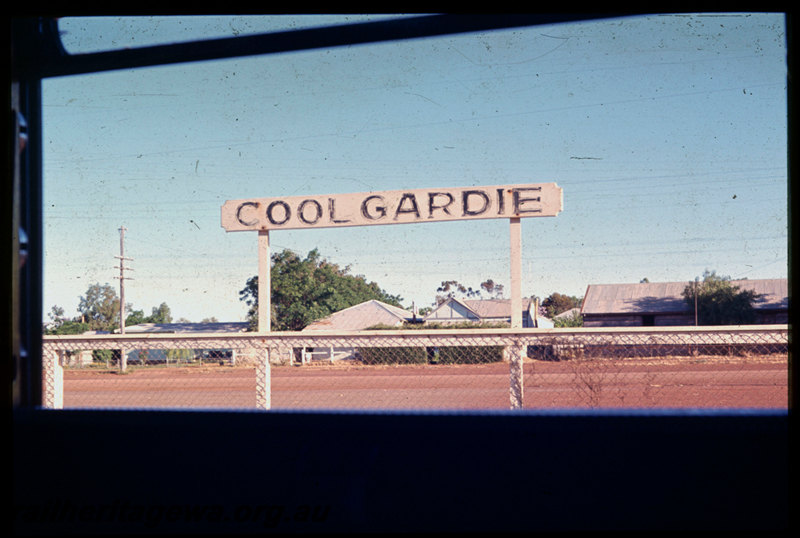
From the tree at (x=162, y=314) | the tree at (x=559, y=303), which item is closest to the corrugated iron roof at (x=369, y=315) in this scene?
the tree at (x=162, y=314)

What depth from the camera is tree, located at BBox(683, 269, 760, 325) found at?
15.3 m

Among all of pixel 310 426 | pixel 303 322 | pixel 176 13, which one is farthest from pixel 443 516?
pixel 303 322

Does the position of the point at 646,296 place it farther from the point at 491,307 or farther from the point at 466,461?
the point at 466,461

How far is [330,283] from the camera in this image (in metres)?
18.9

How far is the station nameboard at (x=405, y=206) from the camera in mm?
3934

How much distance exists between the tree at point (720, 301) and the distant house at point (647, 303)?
62 cm

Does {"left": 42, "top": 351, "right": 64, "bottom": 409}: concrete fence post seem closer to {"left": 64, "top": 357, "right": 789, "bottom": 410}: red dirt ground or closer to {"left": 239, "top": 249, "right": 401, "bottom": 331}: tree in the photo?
{"left": 64, "top": 357, "right": 789, "bottom": 410}: red dirt ground

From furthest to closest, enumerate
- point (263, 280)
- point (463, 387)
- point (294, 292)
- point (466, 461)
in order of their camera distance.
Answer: point (294, 292) → point (463, 387) → point (263, 280) → point (466, 461)

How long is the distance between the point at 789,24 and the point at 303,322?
1432cm

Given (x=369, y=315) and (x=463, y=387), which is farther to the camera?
(x=369, y=315)

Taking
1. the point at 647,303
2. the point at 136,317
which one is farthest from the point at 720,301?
the point at 136,317

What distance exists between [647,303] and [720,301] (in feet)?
19.6

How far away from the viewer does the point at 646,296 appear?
2352 centimetres

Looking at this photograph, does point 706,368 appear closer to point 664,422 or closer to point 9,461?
point 664,422
